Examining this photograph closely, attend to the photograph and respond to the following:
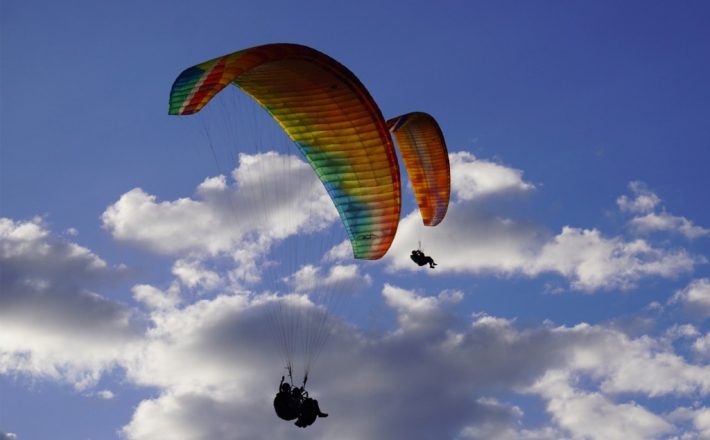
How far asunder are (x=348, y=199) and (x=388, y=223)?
165cm

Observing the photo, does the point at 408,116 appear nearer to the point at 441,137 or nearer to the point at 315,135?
the point at 441,137

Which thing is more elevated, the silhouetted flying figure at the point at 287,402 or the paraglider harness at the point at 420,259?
the paraglider harness at the point at 420,259

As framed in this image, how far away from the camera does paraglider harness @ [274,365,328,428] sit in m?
38.5

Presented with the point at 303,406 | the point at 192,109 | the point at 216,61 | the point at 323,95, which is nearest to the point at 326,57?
the point at 323,95

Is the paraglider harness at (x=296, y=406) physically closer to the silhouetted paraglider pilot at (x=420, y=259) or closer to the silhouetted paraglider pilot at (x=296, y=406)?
the silhouetted paraglider pilot at (x=296, y=406)

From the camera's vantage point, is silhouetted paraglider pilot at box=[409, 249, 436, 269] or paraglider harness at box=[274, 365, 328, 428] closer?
paraglider harness at box=[274, 365, 328, 428]

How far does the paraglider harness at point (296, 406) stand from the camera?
38.5m

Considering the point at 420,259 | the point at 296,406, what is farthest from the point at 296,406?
the point at 420,259

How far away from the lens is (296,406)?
38719 mm

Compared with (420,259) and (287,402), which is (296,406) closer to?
(287,402)

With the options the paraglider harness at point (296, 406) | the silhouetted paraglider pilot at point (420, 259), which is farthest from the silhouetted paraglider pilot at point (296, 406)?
the silhouetted paraglider pilot at point (420, 259)

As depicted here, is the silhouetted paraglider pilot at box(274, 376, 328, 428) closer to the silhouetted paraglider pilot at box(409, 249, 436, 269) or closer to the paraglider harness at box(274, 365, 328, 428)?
the paraglider harness at box(274, 365, 328, 428)

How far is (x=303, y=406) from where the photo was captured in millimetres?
38875

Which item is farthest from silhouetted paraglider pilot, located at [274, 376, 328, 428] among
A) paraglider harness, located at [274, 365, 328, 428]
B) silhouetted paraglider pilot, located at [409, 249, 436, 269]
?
silhouetted paraglider pilot, located at [409, 249, 436, 269]
